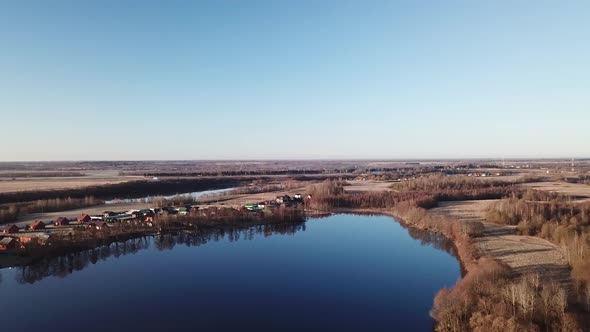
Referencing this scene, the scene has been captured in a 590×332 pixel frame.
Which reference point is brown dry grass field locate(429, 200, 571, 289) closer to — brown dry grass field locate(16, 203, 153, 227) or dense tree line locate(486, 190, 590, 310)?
dense tree line locate(486, 190, 590, 310)

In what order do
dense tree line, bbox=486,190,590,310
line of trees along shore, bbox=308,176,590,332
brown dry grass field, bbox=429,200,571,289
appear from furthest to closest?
1. brown dry grass field, bbox=429,200,571,289
2. dense tree line, bbox=486,190,590,310
3. line of trees along shore, bbox=308,176,590,332

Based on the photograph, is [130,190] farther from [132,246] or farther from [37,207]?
[132,246]

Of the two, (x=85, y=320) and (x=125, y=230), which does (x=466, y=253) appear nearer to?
(x=85, y=320)

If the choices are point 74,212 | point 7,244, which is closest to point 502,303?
point 7,244

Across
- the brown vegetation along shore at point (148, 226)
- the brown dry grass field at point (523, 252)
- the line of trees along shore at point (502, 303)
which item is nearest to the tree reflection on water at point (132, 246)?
the brown vegetation along shore at point (148, 226)

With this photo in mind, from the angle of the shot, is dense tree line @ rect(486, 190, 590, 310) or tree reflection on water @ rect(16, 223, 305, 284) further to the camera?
tree reflection on water @ rect(16, 223, 305, 284)

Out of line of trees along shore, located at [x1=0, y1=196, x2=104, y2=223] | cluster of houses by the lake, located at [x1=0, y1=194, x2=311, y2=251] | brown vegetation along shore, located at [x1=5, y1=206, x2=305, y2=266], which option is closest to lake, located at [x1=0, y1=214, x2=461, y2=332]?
brown vegetation along shore, located at [x1=5, y1=206, x2=305, y2=266]

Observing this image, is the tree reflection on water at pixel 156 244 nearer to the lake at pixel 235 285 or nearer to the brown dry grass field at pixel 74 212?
the lake at pixel 235 285
